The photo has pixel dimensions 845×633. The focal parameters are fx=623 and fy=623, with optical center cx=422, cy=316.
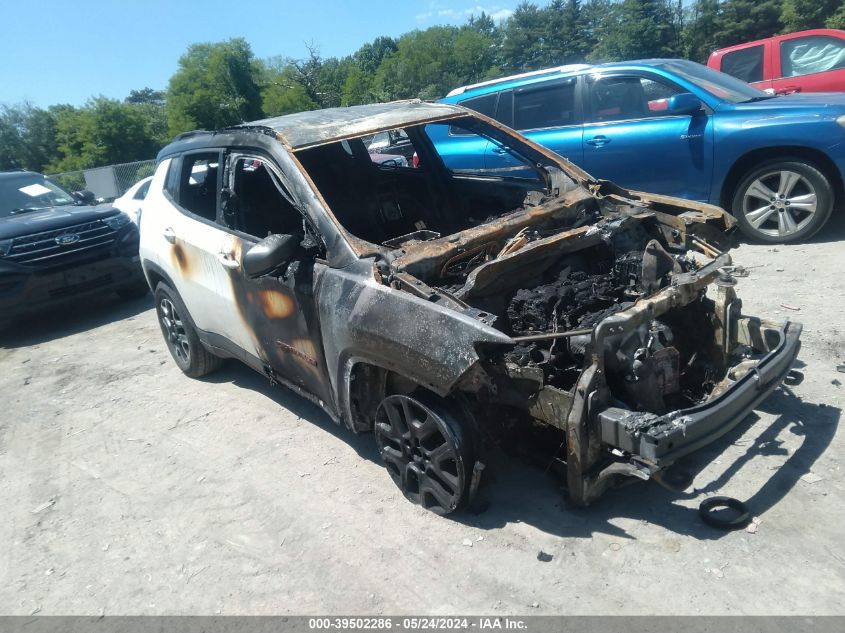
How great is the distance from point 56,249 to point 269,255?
204 inches

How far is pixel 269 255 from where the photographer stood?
3193 millimetres

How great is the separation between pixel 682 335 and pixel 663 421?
122cm

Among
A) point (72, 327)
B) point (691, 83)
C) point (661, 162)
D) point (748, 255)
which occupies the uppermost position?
point (691, 83)

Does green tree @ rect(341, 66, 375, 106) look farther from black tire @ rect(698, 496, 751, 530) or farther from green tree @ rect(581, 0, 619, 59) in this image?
black tire @ rect(698, 496, 751, 530)

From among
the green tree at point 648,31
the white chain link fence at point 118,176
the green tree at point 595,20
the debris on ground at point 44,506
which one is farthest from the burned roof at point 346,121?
the green tree at point 595,20

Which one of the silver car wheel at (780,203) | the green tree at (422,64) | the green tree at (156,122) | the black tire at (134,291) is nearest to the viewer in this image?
the silver car wheel at (780,203)

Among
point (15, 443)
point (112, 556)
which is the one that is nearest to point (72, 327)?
point (15, 443)

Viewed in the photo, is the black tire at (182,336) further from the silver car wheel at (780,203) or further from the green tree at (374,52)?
the green tree at (374,52)

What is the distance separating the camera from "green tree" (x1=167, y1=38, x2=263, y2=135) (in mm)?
63625

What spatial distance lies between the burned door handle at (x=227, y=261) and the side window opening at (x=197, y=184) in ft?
2.08

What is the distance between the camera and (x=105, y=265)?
24.6ft

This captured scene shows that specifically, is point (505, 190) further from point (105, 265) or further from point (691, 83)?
point (105, 265)

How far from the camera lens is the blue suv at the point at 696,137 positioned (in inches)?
230

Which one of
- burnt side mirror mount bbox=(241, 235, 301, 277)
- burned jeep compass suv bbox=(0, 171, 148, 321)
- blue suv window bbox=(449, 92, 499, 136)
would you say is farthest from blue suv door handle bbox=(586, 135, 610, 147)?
burned jeep compass suv bbox=(0, 171, 148, 321)
